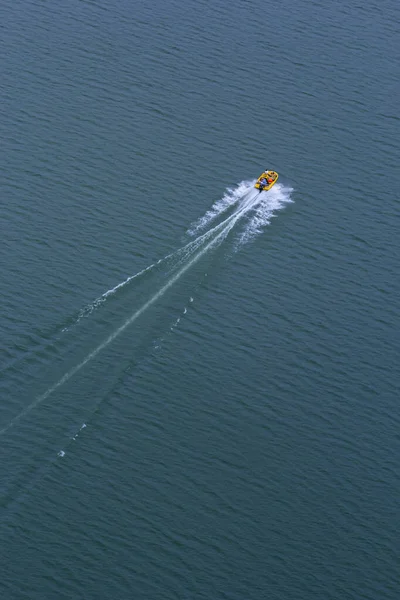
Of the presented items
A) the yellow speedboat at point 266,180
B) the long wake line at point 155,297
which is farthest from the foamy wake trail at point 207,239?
the yellow speedboat at point 266,180

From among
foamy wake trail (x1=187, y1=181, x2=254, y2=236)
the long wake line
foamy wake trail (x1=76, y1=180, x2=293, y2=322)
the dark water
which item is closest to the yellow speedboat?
foamy wake trail (x1=76, y1=180, x2=293, y2=322)

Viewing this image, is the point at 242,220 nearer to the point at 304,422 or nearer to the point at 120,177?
the point at 120,177

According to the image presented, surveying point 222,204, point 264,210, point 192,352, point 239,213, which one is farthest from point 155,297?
point 264,210

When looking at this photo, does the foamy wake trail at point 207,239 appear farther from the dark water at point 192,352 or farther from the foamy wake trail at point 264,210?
the dark water at point 192,352

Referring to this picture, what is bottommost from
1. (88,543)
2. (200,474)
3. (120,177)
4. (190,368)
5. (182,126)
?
(88,543)

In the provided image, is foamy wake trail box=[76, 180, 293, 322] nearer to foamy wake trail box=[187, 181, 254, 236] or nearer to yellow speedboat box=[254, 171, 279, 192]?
foamy wake trail box=[187, 181, 254, 236]

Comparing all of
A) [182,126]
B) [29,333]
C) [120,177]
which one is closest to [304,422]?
[29,333]
